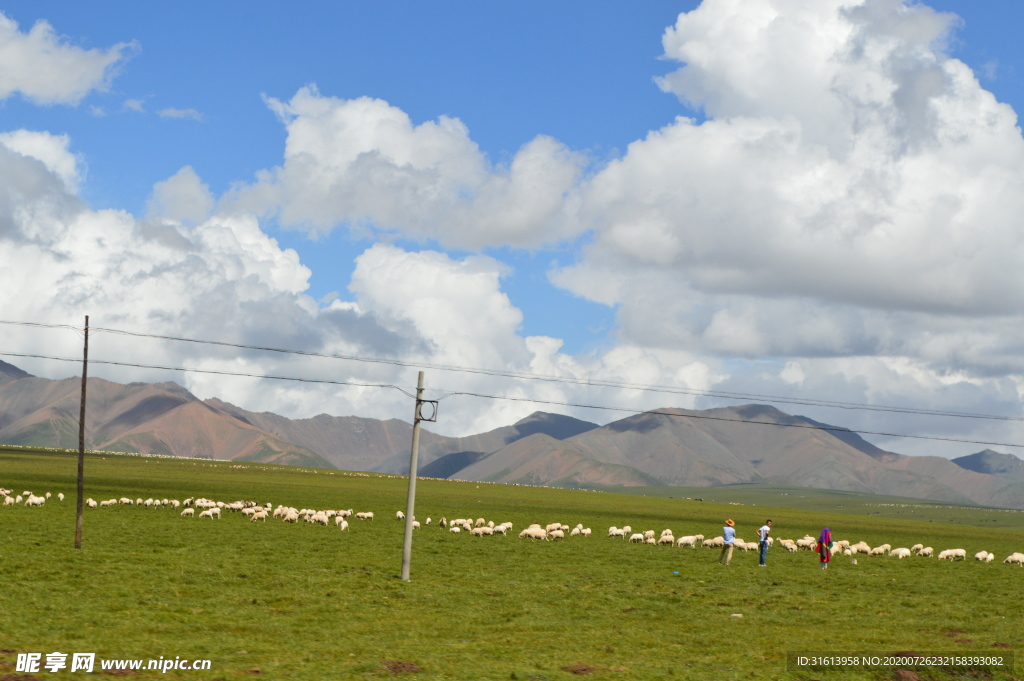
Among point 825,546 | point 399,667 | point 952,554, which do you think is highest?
point 825,546

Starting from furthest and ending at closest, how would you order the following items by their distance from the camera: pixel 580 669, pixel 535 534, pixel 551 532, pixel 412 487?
pixel 551 532
pixel 535 534
pixel 412 487
pixel 580 669

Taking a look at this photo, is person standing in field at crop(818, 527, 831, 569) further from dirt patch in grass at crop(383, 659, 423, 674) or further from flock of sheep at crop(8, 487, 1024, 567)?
dirt patch in grass at crop(383, 659, 423, 674)

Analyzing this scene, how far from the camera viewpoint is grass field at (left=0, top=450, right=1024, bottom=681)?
72.4 feet

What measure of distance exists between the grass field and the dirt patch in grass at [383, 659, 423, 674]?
207 millimetres

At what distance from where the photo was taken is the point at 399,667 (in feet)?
68.7

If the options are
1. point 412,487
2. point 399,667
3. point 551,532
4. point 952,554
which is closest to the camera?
Result: point 399,667

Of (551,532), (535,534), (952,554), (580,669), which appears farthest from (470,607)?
(952,554)

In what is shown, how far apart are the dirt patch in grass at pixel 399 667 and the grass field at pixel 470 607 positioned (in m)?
0.21

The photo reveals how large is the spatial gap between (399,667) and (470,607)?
8.77 m

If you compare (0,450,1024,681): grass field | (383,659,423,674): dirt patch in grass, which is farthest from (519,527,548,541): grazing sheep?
(383,659,423,674): dirt patch in grass

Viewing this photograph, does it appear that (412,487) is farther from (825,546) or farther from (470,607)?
(825,546)

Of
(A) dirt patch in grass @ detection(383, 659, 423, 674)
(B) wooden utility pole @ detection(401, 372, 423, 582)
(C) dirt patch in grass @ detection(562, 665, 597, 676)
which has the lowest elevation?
(A) dirt patch in grass @ detection(383, 659, 423, 674)

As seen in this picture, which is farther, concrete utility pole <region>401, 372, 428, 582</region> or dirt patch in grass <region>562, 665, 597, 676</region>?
concrete utility pole <region>401, 372, 428, 582</region>

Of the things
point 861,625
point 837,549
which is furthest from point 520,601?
point 837,549
